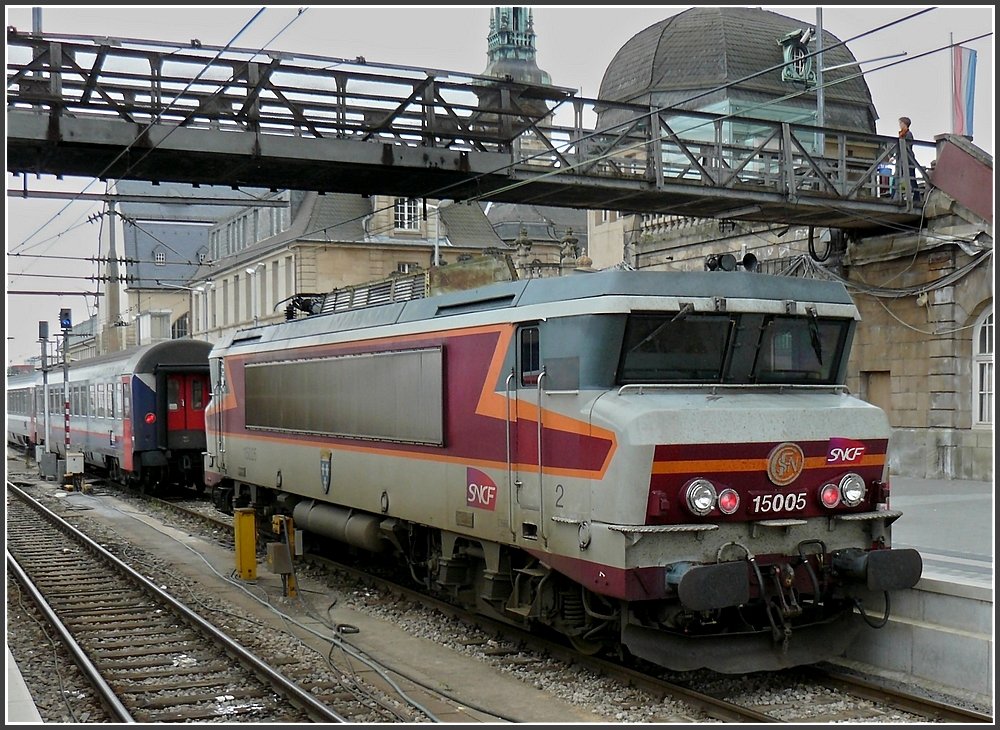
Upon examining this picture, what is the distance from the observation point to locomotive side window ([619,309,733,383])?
904cm

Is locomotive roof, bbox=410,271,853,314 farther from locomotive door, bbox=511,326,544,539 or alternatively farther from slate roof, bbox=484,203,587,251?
A: slate roof, bbox=484,203,587,251

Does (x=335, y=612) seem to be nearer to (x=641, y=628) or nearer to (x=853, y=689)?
(x=641, y=628)

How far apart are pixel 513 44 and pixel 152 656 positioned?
343ft

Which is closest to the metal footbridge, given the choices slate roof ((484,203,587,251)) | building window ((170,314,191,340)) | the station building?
the station building

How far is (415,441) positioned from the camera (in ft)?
38.0

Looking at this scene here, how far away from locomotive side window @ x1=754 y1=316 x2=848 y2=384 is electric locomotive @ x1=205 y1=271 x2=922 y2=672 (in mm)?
16

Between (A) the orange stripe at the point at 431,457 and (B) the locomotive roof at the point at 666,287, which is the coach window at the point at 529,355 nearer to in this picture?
(B) the locomotive roof at the point at 666,287

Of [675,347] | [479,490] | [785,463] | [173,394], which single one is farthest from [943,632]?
[173,394]

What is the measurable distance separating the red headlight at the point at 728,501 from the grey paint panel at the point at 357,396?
3269 millimetres

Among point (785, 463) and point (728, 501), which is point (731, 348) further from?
point (728, 501)

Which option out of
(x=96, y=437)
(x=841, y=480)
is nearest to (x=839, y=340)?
(x=841, y=480)

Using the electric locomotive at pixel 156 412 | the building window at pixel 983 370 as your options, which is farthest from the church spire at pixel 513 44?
the building window at pixel 983 370

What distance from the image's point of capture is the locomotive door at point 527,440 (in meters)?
9.51

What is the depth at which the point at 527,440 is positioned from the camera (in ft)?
31.7
